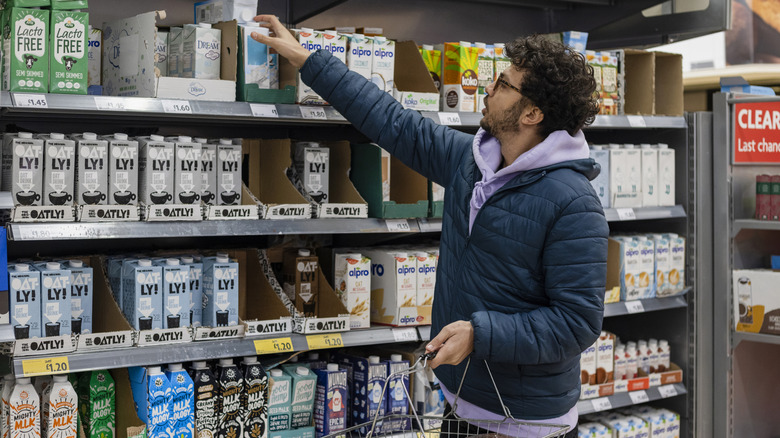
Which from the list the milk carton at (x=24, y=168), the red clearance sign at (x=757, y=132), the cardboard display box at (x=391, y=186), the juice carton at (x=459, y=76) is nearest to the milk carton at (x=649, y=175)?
the red clearance sign at (x=757, y=132)

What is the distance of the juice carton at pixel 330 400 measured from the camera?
9.66 ft

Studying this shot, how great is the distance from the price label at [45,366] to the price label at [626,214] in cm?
226

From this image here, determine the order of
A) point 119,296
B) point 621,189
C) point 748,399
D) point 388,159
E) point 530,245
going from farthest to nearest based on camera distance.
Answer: point 748,399
point 621,189
point 388,159
point 119,296
point 530,245

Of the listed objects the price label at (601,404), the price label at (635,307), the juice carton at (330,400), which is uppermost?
the price label at (635,307)

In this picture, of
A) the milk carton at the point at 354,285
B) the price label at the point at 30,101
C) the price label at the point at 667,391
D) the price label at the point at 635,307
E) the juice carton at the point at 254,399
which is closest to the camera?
the price label at the point at 30,101

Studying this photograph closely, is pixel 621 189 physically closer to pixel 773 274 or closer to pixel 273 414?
pixel 773 274

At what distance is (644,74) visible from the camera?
3.79 metres

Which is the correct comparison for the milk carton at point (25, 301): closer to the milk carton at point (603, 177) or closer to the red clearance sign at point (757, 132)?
the milk carton at point (603, 177)

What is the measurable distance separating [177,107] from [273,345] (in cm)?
80

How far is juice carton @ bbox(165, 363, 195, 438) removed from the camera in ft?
8.51

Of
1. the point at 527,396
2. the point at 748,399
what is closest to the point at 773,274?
the point at 748,399

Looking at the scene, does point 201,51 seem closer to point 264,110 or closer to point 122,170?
point 264,110

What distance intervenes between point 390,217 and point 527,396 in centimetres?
99

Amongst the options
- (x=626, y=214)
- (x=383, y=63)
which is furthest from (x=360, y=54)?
(x=626, y=214)
